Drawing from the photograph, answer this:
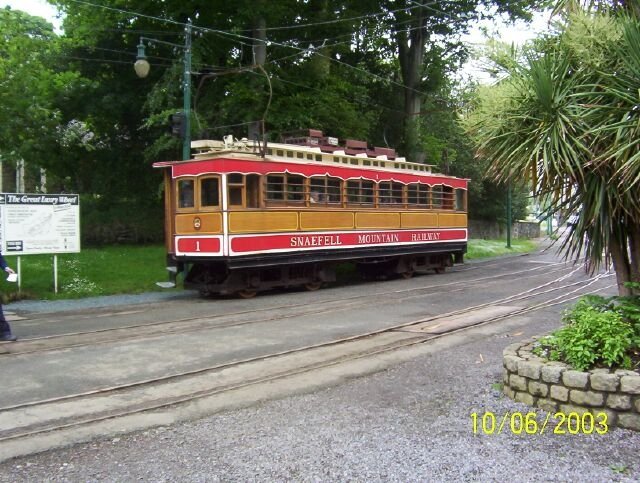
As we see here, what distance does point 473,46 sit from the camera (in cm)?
628

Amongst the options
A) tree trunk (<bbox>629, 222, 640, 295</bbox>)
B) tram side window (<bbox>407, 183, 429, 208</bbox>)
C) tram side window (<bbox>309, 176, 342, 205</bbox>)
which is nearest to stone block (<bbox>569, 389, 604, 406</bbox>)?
tree trunk (<bbox>629, 222, 640, 295</bbox>)

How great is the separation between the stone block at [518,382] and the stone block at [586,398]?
0.46m

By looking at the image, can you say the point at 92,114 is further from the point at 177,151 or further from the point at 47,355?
the point at 47,355

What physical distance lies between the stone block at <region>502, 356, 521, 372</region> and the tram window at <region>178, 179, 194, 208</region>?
33.4 feet

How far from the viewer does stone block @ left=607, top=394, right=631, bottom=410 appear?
15.8 ft

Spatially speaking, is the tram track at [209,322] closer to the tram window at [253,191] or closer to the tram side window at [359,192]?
the tram window at [253,191]

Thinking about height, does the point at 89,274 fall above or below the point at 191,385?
above

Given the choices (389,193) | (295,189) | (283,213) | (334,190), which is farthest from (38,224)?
(389,193)

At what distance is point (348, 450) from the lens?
4.60m

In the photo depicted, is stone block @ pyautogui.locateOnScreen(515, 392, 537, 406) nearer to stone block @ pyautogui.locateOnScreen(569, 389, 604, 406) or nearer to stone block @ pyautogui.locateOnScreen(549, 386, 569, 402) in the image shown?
stone block @ pyautogui.locateOnScreen(549, 386, 569, 402)

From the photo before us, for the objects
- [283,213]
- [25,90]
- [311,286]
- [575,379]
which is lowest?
[311,286]

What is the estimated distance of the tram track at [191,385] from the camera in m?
5.52

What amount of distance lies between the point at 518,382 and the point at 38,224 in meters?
11.8

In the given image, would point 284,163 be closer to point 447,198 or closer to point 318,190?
point 318,190
